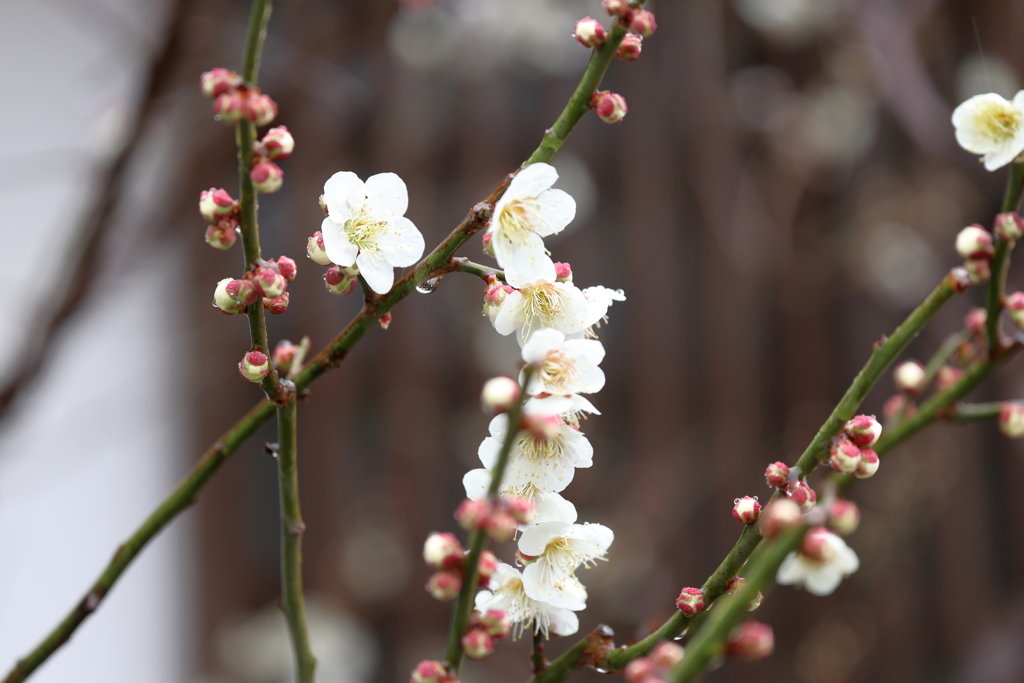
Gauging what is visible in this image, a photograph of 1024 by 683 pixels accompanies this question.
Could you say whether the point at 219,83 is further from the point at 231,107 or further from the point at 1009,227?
the point at 1009,227

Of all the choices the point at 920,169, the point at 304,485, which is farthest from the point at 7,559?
the point at 920,169

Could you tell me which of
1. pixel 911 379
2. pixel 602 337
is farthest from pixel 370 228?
pixel 602 337

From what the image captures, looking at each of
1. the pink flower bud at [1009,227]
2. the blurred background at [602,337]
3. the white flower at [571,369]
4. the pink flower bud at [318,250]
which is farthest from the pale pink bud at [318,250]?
the blurred background at [602,337]

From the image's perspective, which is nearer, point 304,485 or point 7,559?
point 7,559

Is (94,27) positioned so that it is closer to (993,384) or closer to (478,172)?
(478,172)

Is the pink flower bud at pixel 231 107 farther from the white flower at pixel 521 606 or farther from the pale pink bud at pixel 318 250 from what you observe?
the white flower at pixel 521 606
